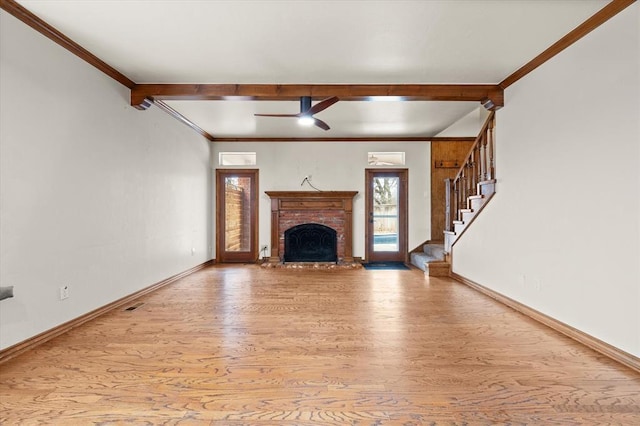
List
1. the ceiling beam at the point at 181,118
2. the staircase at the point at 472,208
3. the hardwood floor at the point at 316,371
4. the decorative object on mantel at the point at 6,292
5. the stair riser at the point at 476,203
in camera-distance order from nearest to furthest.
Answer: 1. the hardwood floor at the point at 316,371
2. the decorative object on mantel at the point at 6,292
3. the staircase at the point at 472,208
4. the stair riser at the point at 476,203
5. the ceiling beam at the point at 181,118

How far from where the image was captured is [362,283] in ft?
15.1

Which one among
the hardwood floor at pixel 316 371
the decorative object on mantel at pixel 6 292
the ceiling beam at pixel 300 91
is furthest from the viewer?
the ceiling beam at pixel 300 91

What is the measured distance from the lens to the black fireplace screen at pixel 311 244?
6418mm

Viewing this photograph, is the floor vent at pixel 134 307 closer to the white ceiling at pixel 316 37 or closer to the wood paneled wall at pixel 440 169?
the white ceiling at pixel 316 37

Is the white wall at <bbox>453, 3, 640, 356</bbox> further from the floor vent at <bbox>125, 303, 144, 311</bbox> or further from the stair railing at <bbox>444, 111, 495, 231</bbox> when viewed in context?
the floor vent at <bbox>125, 303, 144, 311</bbox>

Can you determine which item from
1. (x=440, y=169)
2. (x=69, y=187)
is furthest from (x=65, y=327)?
(x=440, y=169)

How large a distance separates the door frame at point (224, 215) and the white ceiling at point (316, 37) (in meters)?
2.91

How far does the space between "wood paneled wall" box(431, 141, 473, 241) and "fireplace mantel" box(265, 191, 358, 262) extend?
5.46 feet

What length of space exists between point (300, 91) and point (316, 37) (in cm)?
103

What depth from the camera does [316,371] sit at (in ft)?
6.81

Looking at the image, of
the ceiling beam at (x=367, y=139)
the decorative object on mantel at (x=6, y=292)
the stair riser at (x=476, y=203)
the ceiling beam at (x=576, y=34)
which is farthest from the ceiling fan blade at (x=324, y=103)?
the decorative object on mantel at (x=6, y=292)

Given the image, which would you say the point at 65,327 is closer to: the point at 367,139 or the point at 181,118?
the point at 181,118

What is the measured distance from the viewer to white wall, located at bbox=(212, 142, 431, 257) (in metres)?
6.41

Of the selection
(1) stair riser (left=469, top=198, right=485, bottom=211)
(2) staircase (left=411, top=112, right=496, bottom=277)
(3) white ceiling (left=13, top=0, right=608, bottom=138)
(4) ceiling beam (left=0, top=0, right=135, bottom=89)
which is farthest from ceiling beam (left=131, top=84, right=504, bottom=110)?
(1) stair riser (left=469, top=198, right=485, bottom=211)
